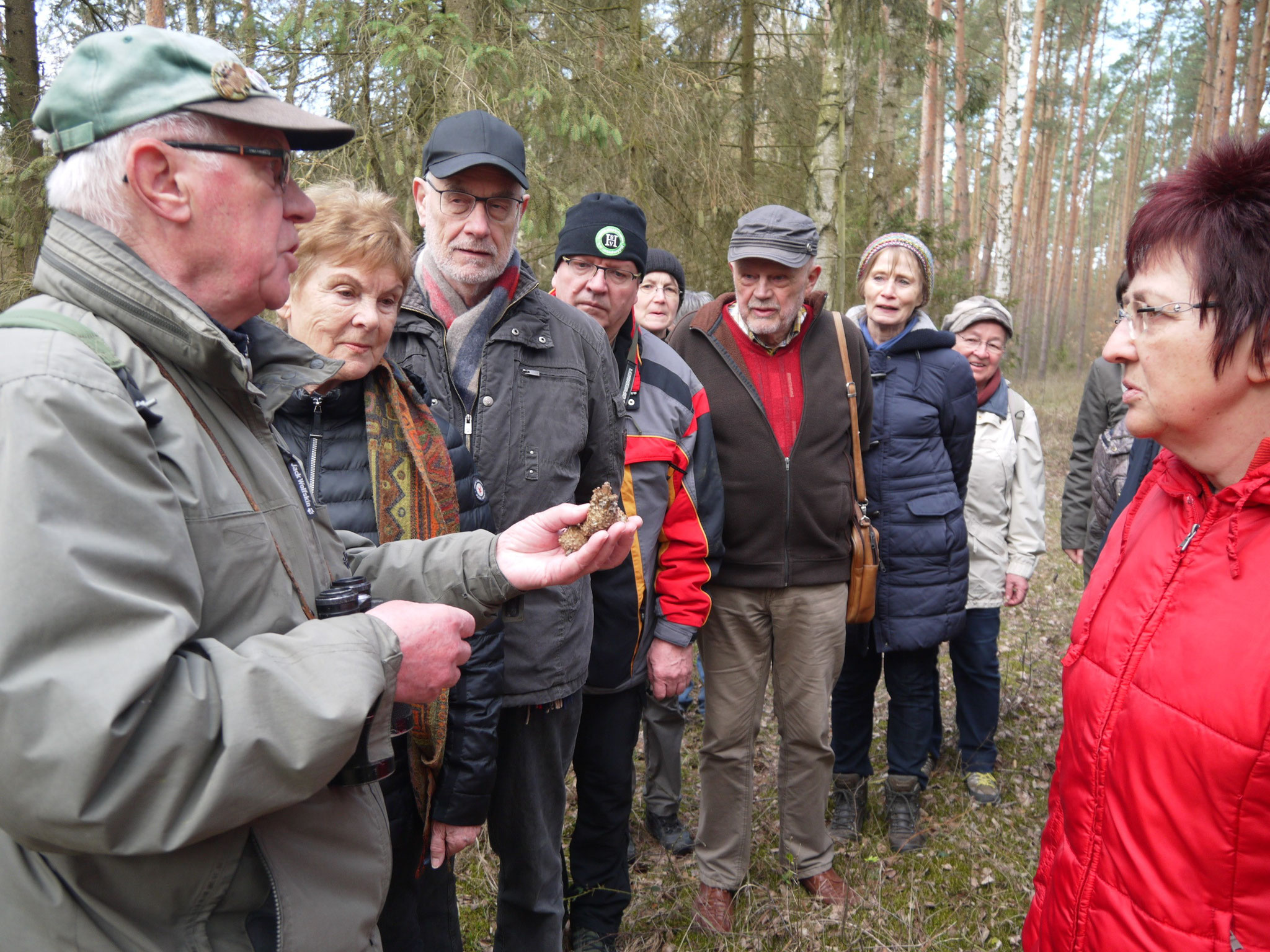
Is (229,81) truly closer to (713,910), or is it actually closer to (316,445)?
(316,445)

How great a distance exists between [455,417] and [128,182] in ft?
4.26

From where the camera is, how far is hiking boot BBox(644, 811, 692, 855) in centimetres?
412

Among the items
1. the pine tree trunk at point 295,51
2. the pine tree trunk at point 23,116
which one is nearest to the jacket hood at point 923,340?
the pine tree trunk at point 295,51

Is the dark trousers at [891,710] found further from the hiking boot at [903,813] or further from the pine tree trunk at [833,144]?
the pine tree trunk at [833,144]

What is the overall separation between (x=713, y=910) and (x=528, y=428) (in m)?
2.22

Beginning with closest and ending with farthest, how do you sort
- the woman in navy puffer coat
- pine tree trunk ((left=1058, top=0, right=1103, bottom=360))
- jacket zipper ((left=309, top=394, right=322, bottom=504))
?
jacket zipper ((left=309, top=394, right=322, bottom=504)) → the woman in navy puffer coat → pine tree trunk ((left=1058, top=0, right=1103, bottom=360))

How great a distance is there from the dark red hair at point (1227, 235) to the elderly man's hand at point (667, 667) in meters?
2.16

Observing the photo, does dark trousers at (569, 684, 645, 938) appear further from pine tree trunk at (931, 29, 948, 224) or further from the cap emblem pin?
pine tree trunk at (931, 29, 948, 224)

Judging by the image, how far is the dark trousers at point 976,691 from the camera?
184 inches

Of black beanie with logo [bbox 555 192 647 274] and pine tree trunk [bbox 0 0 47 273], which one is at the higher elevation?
pine tree trunk [bbox 0 0 47 273]

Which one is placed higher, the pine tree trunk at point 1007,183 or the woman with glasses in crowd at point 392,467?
the pine tree trunk at point 1007,183

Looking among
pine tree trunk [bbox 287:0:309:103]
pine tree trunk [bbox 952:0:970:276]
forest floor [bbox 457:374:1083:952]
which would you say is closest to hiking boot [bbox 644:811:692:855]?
forest floor [bbox 457:374:1083:952]

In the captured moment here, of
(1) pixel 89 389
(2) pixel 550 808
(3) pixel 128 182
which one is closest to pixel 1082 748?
(2) pixel 550 808

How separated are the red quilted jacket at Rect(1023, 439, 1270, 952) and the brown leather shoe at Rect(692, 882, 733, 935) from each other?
1.72m
